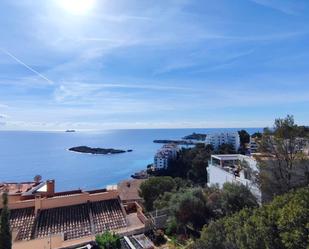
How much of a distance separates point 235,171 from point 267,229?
38.8 ft

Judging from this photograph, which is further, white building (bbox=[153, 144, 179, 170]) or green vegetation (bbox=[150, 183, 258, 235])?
white building (bbox=[153, 144, 179, 170])

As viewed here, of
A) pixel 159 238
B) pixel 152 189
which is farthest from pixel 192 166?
pixel 159 238

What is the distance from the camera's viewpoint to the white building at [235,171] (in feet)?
50.4

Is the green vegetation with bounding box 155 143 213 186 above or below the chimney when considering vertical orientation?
below

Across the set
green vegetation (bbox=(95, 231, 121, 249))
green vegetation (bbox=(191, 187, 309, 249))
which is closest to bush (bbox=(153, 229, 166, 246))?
green vegetation (bbox=(95, 231, 121, 249))

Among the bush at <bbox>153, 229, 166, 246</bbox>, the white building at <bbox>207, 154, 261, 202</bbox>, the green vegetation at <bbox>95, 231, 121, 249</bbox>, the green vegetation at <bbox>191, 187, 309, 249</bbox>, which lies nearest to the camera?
the green vegetation at <bbox>191, 187, 309, 249</bbox>

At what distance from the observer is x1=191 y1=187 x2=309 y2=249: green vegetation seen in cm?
639

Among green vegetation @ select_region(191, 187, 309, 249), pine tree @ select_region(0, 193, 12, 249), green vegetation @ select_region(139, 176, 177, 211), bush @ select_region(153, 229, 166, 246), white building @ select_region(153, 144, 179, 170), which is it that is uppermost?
green vegetation @ select_region(191, 187, 309, 249)

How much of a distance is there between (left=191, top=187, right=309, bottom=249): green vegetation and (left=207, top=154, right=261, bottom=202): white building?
707 cm

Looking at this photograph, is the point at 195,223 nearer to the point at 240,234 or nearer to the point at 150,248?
the point at 150,248

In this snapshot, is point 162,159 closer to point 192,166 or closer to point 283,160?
point 192,166

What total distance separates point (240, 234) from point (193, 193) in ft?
22.1

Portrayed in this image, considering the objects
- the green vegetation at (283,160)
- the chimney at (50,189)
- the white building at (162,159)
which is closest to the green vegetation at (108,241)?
the chimney at (50,189)

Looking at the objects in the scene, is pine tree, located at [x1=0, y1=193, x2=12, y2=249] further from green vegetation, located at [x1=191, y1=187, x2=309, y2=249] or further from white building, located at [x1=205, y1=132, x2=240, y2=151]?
white building, located at [x1=205, y1=132, x2=240, y2=151]
